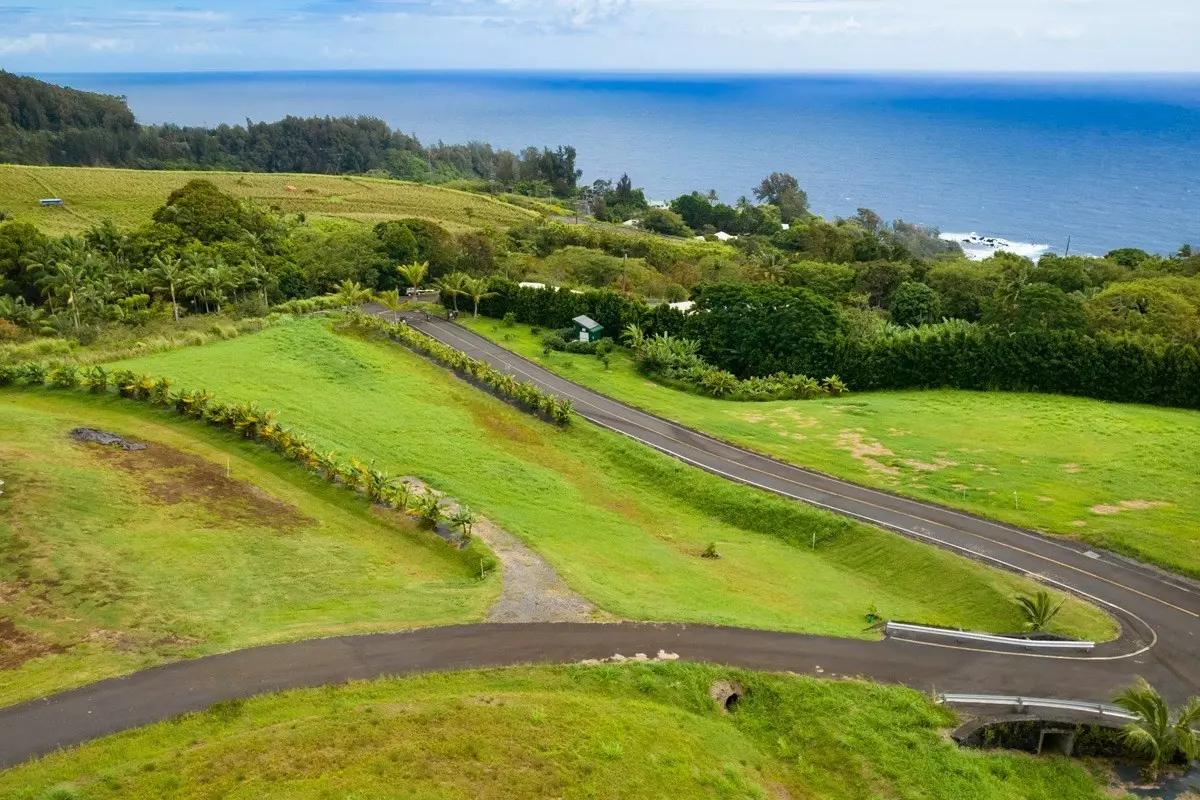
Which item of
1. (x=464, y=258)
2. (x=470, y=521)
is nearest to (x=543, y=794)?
(x=470, y=521)

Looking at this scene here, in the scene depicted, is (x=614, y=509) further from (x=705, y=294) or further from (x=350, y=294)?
(x=350, y=294)

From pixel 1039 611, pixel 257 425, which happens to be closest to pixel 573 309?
pixel 257 425

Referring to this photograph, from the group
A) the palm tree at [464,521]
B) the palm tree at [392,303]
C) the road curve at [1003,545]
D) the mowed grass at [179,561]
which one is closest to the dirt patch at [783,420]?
the road curve at [1003,545]

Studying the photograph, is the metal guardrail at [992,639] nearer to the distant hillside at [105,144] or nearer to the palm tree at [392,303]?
the palm tree at [392,303]

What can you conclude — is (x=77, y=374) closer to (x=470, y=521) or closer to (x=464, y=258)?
(x=470, y=521)

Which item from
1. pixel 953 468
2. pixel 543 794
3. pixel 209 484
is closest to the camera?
pixel 543 794

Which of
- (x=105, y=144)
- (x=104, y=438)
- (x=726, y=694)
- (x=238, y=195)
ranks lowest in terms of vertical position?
(x=726, y=694)

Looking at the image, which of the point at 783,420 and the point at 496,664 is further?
the point at 783,420

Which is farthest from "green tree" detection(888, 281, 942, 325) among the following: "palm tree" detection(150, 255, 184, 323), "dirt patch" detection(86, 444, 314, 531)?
"palm tree" detection(150, 255, 184, 323)

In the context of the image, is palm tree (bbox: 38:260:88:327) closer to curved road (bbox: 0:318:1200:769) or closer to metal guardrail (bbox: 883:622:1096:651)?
curved road (bbox: 0:318:1200:769)
